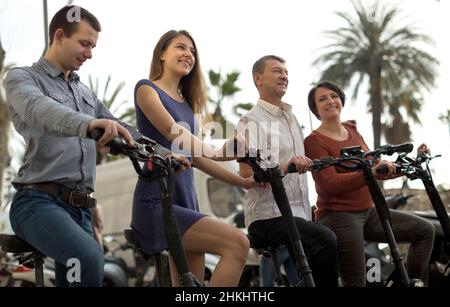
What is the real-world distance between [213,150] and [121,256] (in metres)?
10.3

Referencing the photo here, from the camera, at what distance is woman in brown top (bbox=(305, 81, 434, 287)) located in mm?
5285

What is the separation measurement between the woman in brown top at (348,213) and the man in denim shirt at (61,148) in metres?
1.87

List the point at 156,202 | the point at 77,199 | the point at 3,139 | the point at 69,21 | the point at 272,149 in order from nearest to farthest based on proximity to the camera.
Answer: the point at 77,199
the point at 69,21
the point at 156,202
the point at 272,149
the point at 3,139

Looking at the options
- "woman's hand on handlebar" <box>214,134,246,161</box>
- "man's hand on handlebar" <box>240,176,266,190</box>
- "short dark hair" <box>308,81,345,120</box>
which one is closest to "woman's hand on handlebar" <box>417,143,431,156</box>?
"short dark hair" <box>308,81,345,120</box>

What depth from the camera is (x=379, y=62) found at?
29.6m

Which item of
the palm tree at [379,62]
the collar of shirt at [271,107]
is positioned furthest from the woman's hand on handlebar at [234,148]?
the palm tree at [379,62]

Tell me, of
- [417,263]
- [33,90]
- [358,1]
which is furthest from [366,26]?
[33,90]

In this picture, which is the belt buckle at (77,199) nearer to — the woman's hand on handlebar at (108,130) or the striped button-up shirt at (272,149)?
the woman's hand on handlebar at (108,130)

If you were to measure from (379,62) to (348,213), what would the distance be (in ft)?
82.2

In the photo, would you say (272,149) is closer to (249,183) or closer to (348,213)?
(249,183)

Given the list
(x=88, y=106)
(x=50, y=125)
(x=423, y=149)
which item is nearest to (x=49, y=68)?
(x=88, y=106)

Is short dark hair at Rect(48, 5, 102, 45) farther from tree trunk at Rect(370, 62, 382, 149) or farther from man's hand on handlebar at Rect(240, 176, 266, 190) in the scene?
tree trunk at Rect(370, 62, 382, 149)

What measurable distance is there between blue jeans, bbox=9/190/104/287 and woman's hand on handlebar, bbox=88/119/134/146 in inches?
21.8

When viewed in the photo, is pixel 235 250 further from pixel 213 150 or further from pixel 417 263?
pixel 417 263
